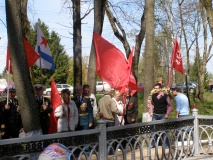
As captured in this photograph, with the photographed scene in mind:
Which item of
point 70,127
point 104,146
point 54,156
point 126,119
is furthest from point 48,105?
point 54,156

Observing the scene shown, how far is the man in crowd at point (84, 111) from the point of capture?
9.59 meters

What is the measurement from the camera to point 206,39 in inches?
1442

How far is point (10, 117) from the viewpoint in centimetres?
914

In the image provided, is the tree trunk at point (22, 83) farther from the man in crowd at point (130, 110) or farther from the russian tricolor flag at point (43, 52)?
the man in crowd at point (130, 110)

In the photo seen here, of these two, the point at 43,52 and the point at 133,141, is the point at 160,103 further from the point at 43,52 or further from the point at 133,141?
A: the point at 133,141

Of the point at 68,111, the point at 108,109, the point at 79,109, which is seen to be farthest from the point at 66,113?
the point at 108,109

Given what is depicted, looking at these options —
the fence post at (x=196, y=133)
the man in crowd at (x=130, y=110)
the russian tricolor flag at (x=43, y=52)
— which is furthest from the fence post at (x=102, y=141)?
the russian tricolor flag at (x=43, y=52)

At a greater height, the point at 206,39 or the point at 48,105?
the point at 206,39

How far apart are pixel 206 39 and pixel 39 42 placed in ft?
91.3

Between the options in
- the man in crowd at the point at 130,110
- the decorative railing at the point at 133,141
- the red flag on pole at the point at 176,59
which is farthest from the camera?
the man in crowd at the point at 130,110

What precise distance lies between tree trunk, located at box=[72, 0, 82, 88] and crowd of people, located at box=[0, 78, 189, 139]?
14.1ft

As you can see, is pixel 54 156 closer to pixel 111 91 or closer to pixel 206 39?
pixel 111 91

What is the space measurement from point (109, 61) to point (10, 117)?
2.40 m

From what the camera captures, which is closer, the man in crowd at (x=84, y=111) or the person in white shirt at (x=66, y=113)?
the person in white shirt at (x=66, y=113)
